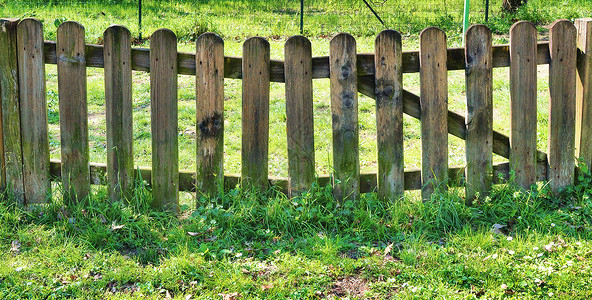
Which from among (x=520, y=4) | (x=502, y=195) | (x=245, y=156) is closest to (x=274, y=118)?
(x=245, y=156)

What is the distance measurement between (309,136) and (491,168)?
51.5 inches

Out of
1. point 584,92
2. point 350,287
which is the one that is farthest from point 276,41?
point 350,287

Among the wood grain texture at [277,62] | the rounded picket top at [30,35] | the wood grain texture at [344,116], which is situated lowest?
the wood grain texture at [344,116]

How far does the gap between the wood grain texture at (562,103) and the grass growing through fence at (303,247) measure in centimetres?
15

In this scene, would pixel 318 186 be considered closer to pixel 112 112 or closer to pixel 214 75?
pixel 214 75

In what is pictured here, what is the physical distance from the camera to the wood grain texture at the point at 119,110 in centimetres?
425

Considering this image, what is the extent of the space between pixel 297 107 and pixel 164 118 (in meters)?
0.90

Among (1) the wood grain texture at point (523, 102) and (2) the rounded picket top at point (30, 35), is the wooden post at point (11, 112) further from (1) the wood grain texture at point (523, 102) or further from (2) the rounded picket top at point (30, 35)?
(1) the wood grain texture at point (523, 102)

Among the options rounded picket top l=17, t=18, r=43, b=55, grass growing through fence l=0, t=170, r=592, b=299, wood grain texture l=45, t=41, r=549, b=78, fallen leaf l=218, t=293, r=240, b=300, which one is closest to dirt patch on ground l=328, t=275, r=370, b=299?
grass growing through fence l=0, t=170, r=592, b=299

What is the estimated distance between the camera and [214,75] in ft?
14.0

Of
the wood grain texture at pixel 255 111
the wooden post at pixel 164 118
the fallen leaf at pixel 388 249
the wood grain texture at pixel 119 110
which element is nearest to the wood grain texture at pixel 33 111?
the wood grain texture at pixel 119 110

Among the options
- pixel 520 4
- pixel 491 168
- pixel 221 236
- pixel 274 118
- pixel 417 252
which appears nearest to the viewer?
pixel 417 252

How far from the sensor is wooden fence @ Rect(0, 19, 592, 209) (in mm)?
4262

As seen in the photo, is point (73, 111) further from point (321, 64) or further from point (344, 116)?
point (344, 116)
